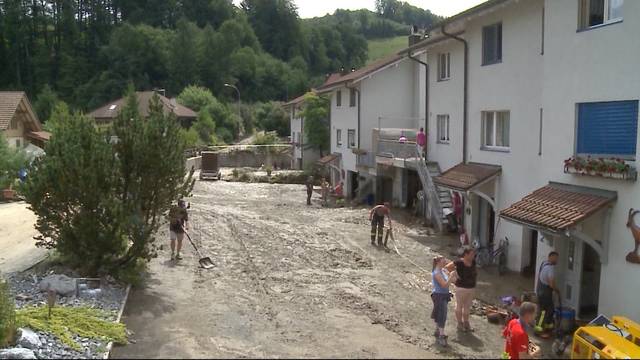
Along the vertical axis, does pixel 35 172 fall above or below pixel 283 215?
above

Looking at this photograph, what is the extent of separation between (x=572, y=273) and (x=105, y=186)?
33.0ft

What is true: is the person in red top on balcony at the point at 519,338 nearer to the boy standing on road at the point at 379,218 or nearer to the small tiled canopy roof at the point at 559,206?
the small tiled canopy roof at the point at 559,206

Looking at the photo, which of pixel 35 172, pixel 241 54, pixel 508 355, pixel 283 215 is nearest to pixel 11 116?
pixel 283 215

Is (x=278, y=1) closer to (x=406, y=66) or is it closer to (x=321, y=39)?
(x=321, y=39)

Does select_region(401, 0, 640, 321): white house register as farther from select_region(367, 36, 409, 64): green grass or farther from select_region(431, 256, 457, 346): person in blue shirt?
select_region(367, 36, 409, 64): green grass

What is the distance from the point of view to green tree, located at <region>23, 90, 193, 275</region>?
1257 cm

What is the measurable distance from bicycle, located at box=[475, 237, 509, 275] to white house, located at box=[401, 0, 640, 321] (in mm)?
242

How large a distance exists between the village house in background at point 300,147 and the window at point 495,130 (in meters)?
30.5

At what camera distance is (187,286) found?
45.0ft

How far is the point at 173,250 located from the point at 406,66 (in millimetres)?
18216

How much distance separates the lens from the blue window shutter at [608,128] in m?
10.7

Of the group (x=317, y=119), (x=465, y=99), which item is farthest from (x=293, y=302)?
(x=317, y=119)

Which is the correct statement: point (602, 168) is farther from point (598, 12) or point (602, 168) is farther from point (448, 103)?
point (448, 103)

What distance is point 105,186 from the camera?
12.8 meters
